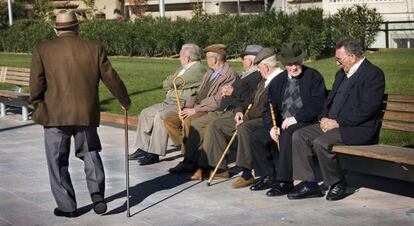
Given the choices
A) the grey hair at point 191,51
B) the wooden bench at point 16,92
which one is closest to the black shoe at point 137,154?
the grey hair at point 191,51

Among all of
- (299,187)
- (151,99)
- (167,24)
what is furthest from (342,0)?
(299,187)

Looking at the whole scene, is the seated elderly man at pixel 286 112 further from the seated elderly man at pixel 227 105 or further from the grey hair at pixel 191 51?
the grey hair at pixel 191 51

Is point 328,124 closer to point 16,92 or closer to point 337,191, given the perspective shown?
point 337,191

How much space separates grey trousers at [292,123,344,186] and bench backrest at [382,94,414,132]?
67 cm

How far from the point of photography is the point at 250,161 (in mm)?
7844

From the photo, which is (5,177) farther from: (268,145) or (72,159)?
(268,145)

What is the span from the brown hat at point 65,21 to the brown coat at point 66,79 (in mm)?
83

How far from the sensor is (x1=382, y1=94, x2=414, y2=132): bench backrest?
7.52 metres

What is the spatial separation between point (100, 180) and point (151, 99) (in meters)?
7.71

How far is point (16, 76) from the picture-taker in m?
15.0

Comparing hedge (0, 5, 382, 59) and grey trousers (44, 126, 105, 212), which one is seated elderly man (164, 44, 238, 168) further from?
hedge (0, 5, 382, 59)

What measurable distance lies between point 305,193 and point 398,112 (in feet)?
3.85

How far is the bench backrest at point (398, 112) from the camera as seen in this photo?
24.7 ft

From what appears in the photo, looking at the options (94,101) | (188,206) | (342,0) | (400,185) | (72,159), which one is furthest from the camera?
(342,0)
